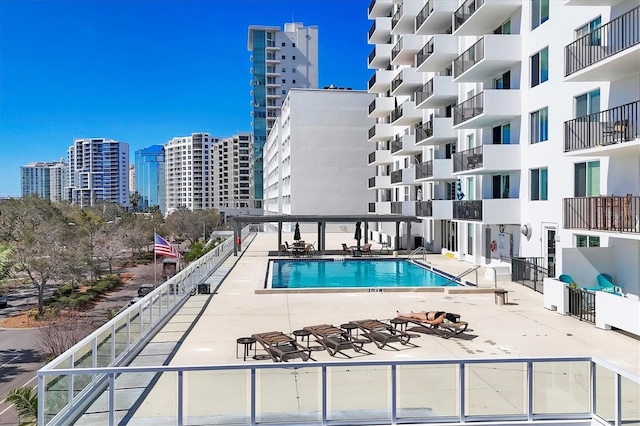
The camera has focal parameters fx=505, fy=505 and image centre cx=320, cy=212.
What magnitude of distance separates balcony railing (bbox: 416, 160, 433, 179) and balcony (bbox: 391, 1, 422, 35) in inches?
459

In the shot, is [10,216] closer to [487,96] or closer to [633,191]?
[487,96]

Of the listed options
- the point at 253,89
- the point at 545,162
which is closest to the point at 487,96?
the point at 545,162

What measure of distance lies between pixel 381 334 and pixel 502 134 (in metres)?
16.7

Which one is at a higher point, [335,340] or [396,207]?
[396,207]

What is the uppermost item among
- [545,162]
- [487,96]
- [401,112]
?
[401,112]

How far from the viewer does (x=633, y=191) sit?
50.3 feet

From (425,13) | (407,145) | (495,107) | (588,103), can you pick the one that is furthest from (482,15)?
(407,145)

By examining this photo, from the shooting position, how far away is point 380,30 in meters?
46.1

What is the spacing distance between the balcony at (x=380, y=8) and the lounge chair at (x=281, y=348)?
40.4 metres

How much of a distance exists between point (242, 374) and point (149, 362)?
471 centimetres

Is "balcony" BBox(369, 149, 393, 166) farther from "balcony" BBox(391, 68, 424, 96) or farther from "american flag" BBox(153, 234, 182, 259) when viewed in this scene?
"american flag" BBox(153, 234, 182, 259)

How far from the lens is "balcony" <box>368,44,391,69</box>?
46.1 metres

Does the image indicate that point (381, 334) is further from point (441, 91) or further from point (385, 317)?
point (441, 91)

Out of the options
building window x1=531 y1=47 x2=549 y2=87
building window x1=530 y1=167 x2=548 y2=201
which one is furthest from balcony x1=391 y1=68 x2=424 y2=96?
building window x1=530 y1=167 x2=548 y2=201
